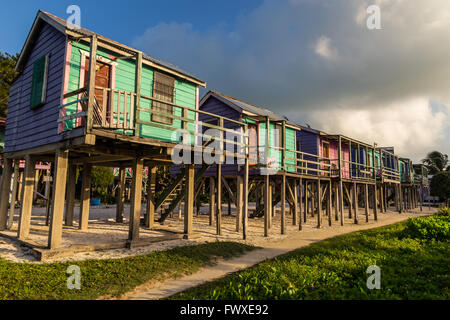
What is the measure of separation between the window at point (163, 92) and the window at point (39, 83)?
3951mm

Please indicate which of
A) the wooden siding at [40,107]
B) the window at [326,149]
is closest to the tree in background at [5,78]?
the wooden siding at [40,107]

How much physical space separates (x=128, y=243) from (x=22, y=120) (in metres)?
7.01

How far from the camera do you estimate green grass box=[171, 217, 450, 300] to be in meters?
4.89

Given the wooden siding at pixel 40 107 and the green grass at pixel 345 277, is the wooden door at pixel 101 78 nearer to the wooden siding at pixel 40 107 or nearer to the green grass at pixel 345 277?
the wooden siding at pixel 40 107

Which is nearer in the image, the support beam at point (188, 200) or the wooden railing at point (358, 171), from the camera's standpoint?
the support beam at point (188, 200)

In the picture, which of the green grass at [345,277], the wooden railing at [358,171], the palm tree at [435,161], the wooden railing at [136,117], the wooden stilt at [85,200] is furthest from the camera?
the palm tree at [435,161]

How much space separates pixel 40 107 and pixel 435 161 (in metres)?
76.4

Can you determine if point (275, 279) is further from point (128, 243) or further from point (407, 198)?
point (407, 198)

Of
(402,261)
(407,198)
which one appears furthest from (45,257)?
(407,198)

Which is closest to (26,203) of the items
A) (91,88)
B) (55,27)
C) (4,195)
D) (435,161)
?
(4,195)

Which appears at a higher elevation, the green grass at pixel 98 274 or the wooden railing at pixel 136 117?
the wooden railing at pixel 136 117

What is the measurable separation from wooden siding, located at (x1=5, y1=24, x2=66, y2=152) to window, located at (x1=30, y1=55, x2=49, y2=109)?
0.18 metres

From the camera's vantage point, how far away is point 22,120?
11.6 meters

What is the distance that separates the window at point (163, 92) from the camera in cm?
1218
